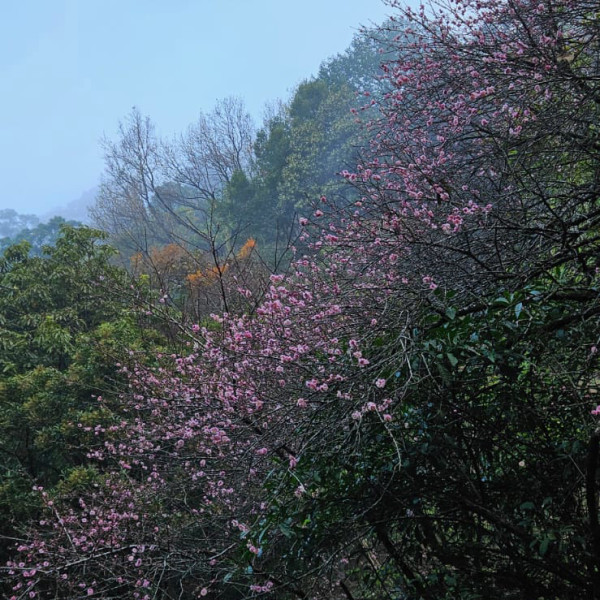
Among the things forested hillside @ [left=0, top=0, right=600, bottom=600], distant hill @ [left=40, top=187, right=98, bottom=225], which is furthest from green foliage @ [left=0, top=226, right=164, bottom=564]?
distant hill @ [left=40, top=187, right=98, bottom=225]

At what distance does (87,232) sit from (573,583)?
8215 mm

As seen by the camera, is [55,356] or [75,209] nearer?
[55,356]

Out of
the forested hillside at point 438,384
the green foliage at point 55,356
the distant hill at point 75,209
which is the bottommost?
the forested hillside at point 438,384

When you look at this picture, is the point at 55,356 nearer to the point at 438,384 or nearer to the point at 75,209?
the point at 438,384

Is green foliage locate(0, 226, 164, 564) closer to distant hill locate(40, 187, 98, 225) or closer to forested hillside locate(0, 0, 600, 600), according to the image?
forested hillside locate(0, 0, 600, 600)

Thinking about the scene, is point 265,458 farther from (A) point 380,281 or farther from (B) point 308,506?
(A) point 380,281

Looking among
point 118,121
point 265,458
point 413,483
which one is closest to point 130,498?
point 265,458

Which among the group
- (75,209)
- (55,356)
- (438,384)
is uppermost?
(75,209)

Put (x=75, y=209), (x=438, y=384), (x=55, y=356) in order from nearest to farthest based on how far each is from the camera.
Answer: (x=438, y=384)
(x=55, y=356)
(x=75, y=209)

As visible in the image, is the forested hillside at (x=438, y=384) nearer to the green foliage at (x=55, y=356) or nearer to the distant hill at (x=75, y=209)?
the green foliage at (x=55, y=356)

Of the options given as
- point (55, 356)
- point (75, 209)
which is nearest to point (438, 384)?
point (55, 356)

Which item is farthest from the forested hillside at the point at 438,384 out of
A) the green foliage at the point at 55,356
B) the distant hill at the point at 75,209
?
the distant hill at the point at 75,209

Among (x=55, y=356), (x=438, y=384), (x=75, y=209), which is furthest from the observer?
(x=75, y=209)

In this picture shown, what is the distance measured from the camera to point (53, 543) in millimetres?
4324
